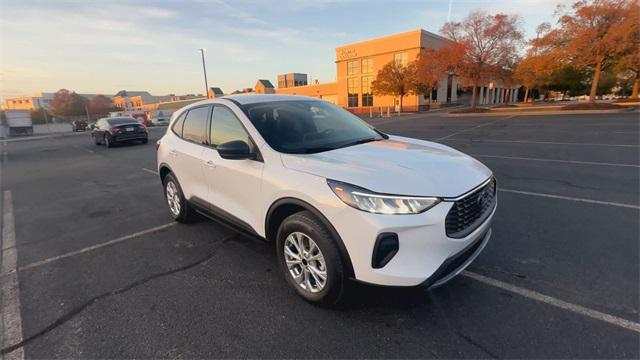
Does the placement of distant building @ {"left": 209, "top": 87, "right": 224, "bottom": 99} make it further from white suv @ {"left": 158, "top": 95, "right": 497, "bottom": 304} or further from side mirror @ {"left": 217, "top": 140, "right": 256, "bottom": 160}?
side mirror @ {"left": 217, "top": 140, "right": 256, "bottom": 160}

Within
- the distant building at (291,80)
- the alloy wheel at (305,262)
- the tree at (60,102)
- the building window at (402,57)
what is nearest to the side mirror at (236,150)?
the alloy wheel at (305,262)

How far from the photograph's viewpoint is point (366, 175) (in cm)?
236

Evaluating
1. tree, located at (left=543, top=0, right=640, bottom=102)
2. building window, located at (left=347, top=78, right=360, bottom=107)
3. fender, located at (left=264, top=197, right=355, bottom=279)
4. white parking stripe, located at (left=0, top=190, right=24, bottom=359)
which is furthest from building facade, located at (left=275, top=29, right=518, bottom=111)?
fender, located at (left=264, top=197, right=355, bottom=279)

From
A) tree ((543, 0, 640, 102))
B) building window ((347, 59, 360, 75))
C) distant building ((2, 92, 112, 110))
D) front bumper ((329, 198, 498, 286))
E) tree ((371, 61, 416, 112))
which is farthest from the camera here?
distant building ((2, 92, 112, 110))

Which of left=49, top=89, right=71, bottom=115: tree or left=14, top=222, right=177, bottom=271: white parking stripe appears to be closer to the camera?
left=14, top=222, right=177, bottom=271: white parking stripe

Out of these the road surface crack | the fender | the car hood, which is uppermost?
the car hood

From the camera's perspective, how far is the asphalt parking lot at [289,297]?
2.28m

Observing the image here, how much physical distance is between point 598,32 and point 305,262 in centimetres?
2922

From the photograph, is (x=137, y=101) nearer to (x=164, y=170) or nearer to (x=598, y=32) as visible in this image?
(x=598, y=32)

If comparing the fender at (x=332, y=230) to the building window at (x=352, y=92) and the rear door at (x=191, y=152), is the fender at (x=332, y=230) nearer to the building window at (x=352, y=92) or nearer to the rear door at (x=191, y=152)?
the rear door at (x=191, y=152)

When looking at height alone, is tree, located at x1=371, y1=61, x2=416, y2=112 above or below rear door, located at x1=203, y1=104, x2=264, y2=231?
above

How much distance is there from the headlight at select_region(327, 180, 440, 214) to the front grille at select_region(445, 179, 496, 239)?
20cm

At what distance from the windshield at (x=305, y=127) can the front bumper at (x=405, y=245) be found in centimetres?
99

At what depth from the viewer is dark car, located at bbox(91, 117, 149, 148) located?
621 inches
